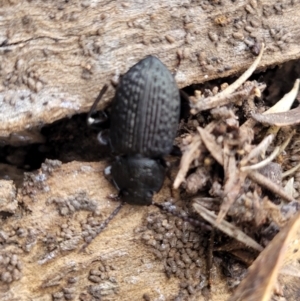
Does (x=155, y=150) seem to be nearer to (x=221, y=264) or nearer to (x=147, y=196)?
(x=147, y=196)

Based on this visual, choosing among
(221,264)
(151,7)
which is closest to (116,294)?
(221,264)

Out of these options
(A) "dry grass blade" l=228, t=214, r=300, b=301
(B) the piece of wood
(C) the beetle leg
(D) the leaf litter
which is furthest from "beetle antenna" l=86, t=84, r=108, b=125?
(A) "dry grass blade" l=228, t=214, r=300, b=301

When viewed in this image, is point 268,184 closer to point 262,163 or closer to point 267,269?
point 262,163

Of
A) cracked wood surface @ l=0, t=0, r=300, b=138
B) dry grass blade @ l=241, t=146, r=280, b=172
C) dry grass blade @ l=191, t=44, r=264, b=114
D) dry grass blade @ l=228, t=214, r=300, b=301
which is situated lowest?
dry grass blade @ l=228, t=214, r=300, b=301

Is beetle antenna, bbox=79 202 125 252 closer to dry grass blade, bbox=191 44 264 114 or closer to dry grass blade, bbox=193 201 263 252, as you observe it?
dry grass blade, bbox=193 201 263 252

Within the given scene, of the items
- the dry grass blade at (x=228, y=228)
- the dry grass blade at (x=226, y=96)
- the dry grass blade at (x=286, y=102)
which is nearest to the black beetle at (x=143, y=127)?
the dry grass blade at (x=226, y=96)

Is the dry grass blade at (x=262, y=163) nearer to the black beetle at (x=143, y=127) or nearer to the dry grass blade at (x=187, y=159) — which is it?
the dry grass blade at (x=187, y=159)
